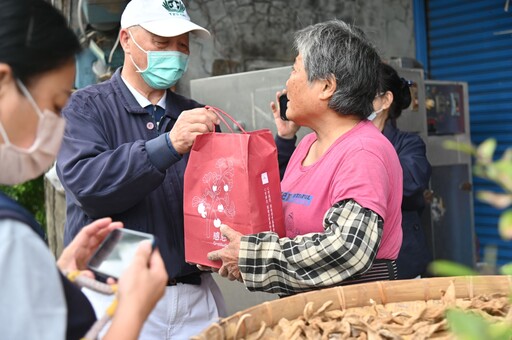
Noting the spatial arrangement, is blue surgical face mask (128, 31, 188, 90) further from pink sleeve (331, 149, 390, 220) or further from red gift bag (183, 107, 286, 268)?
pink sleeve (331, 149, 390, 220)

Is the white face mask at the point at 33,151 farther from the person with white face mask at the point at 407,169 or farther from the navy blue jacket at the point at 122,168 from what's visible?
the person with white face mask at the point at 407,169

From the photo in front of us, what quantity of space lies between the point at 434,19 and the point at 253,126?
9.04 ft

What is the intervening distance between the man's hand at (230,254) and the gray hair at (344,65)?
0.56 m

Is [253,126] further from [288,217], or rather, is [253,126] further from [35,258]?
[35,258]

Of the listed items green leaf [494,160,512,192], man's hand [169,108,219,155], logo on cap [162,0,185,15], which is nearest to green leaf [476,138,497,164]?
green leaf [494,160,512,192]

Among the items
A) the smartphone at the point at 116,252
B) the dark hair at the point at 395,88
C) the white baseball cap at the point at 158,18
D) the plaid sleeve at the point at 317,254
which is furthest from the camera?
the dark hair at the point at 395,88

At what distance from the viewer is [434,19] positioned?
5930mm

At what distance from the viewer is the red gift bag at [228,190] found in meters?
2.15

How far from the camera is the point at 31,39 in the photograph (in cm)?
Answer: 122

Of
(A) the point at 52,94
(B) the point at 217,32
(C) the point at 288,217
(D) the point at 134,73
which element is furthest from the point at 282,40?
(A) the point at 52,94

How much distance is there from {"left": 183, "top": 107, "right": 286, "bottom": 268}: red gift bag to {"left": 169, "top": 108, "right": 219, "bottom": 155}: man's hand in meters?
0.04

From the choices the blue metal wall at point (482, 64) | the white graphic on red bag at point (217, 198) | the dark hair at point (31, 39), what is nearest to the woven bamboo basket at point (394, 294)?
the white graphic on red bag at point (217, 198)

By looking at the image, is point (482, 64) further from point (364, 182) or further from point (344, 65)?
point (364, 182)

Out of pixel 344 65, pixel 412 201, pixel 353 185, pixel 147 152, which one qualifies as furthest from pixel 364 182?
pixel 412 201
